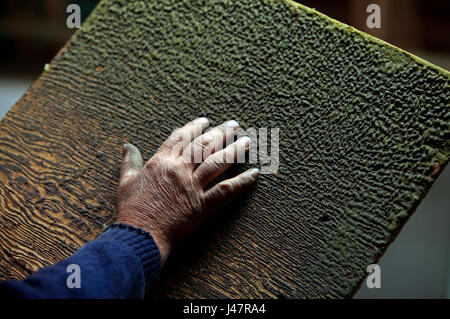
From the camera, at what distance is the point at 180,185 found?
801 millimetres

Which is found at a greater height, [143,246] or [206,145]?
[206,145]

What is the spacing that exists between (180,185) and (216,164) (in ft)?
0.30

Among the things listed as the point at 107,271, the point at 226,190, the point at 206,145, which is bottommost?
the point at 107,271

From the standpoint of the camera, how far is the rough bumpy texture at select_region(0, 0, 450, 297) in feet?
2.54

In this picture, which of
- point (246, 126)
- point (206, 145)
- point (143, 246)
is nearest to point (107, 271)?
point (143, 246)

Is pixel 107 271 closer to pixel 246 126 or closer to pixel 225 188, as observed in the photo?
Answer: pixel 225 188

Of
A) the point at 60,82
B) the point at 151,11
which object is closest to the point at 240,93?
the point at 151,11

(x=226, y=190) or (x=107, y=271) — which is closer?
(x=107, y=271)

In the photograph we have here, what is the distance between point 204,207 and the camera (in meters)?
0.80

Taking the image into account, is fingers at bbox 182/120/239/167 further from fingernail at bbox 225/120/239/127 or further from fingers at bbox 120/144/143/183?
fingers at bbox 120/144/143/183

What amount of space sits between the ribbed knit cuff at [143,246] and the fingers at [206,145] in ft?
0.61

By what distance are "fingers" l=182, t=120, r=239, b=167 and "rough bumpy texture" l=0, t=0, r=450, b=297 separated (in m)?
0.06

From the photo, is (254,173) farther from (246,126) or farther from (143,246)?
(143,246)

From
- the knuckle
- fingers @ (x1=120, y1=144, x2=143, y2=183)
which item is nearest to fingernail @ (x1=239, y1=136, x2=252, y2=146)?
the knuckle
